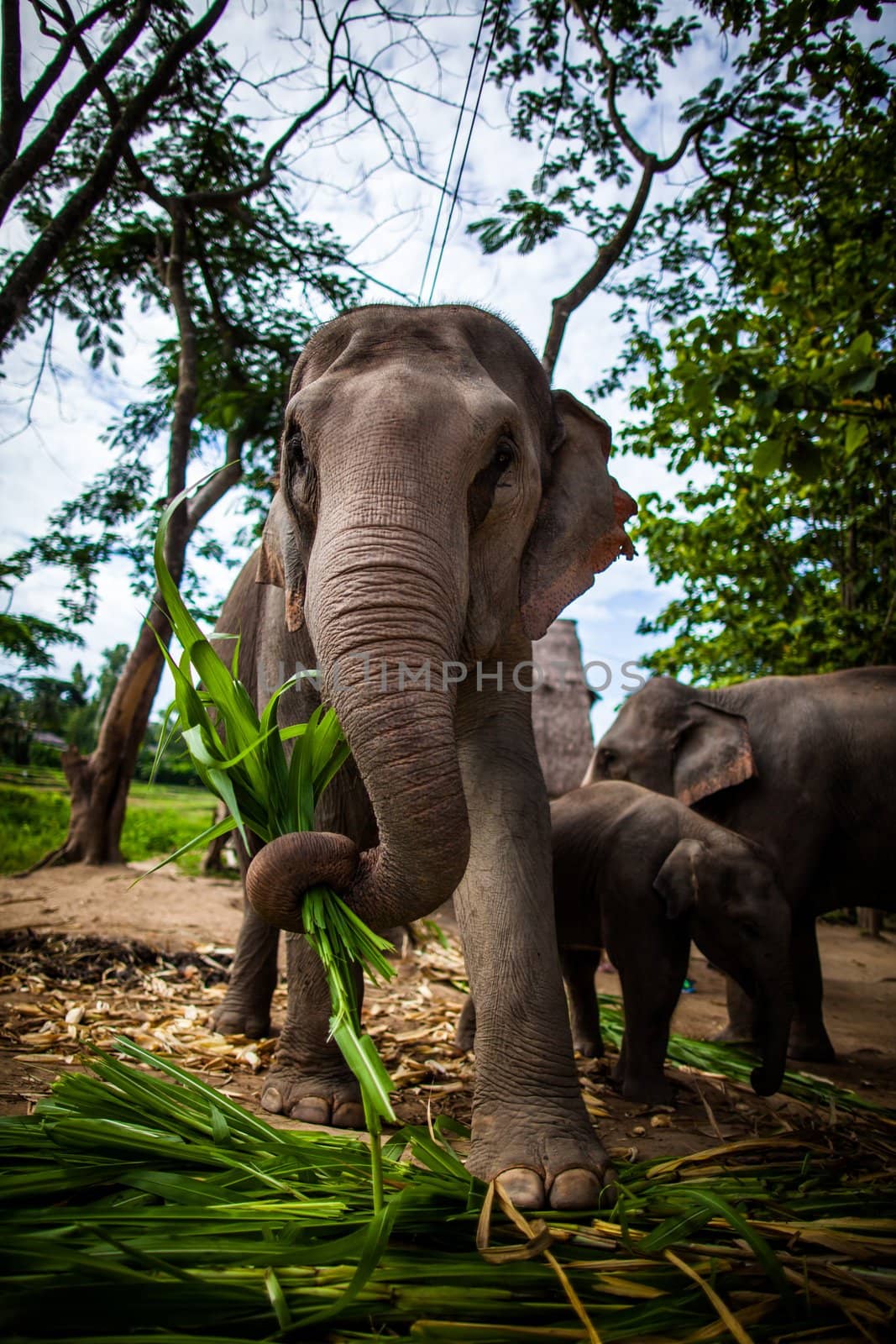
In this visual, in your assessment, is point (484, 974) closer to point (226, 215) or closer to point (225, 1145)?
point (225, 1145)

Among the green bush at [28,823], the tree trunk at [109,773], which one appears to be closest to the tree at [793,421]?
the tree trunk at [109,773]

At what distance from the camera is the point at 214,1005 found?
18.1 ft

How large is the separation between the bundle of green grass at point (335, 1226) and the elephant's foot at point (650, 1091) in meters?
1.13

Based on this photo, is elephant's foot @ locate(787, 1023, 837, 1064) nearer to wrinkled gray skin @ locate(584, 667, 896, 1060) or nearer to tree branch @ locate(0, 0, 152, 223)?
wrinkled gray skin @ locate(584, 667, 896, 1060)

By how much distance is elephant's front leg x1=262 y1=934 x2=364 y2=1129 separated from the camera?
319 cm

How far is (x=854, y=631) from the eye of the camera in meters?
10.7

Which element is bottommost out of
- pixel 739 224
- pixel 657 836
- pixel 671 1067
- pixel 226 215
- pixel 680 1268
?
pixel 671 1067

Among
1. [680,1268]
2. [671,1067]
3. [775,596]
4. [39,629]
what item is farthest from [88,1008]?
[775,596]

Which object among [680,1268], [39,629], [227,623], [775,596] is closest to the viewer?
[680,1268]

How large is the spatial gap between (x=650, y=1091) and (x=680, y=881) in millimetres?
917

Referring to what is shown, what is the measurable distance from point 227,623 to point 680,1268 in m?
4.34

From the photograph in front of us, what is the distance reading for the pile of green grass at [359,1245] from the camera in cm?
159

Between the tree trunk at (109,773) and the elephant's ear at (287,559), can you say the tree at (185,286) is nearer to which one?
the tree trunk at (109,773)

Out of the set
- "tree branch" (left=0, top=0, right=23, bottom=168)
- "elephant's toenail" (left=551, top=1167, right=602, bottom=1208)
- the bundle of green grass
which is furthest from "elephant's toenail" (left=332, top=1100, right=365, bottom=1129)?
"tree branch" (left=0, top=0, right=23, bottom=168)
